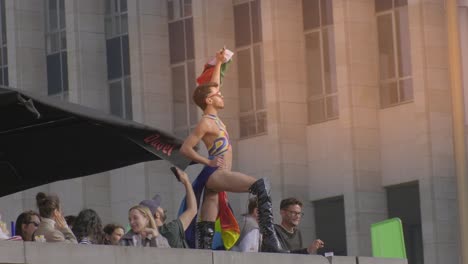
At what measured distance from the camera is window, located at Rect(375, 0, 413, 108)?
4422 cm

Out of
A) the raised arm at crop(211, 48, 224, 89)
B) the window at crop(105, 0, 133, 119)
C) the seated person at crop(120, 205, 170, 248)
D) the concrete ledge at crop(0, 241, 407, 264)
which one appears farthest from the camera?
the window at crop(105, 0, 133, 119)

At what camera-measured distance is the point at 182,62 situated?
4975 cm

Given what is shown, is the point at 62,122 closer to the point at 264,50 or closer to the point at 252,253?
the point at 252,253

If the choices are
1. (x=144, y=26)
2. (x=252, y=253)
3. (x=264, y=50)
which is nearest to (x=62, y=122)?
(x=252, y=253)

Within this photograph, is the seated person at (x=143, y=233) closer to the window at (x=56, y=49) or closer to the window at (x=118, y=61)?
the window at (x=118, y=61)

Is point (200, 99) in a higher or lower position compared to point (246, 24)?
lower

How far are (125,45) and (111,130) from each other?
1494 inches

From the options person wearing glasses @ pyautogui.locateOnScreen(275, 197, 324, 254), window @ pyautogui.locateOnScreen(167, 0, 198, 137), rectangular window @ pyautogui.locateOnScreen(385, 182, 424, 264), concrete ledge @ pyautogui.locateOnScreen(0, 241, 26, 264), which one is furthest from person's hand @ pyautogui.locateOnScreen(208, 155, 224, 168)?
window @ pyautogui.locateOnScreen(167, 0, 198, 137)

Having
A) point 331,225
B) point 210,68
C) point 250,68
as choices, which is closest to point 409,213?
point 331,225

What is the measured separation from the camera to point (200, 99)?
15.5 m

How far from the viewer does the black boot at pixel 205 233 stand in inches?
594

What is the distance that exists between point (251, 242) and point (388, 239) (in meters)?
2.25

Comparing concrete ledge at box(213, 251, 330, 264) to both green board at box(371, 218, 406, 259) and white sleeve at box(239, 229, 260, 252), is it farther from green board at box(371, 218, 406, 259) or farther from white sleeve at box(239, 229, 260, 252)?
green board at box(371, 218, 406, 259)

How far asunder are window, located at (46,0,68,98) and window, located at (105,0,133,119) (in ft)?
5.43
